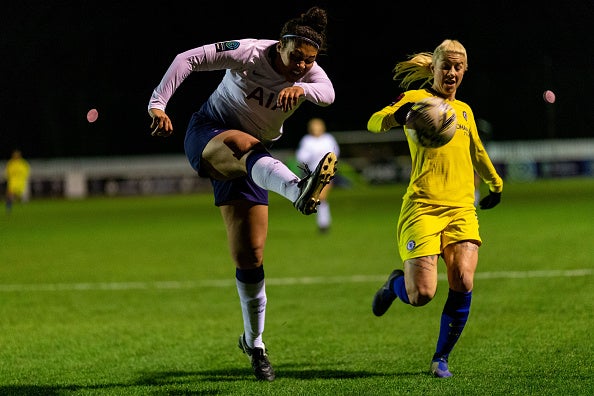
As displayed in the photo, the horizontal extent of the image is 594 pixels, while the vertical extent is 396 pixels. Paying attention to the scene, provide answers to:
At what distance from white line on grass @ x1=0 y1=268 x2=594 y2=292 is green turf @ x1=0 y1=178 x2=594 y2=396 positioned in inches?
1.0

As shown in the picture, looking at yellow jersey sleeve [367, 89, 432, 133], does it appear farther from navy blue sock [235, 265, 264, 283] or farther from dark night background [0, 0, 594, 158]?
dark night background [0, 0, 594, 158]

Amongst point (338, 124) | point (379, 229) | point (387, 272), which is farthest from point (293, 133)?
Result: point (387, 272)

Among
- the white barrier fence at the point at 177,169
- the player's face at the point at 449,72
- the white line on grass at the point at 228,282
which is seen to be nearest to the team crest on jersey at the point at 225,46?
the player's face at the point at 449,72

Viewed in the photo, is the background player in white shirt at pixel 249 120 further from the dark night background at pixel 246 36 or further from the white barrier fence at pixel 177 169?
the white barrier fence at pixel 177 169

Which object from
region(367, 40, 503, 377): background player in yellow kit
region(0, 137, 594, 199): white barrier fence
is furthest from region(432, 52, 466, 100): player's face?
region(0, 137, 594, 199): white barrier fence

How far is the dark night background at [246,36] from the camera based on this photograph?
85.2ft

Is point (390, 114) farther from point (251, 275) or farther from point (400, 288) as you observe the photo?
point (251, 275)

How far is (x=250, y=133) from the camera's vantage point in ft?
19.7

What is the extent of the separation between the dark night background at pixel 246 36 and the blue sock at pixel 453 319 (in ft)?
47.3

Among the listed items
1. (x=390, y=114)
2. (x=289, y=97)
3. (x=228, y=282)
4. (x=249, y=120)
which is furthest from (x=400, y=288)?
(x=228, y=282)

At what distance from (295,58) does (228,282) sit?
20.8ft

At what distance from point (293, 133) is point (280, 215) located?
1623 cm

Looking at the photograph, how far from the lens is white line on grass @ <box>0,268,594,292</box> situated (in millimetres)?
11055

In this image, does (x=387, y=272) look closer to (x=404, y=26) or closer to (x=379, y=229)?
(x=379, y=229)
